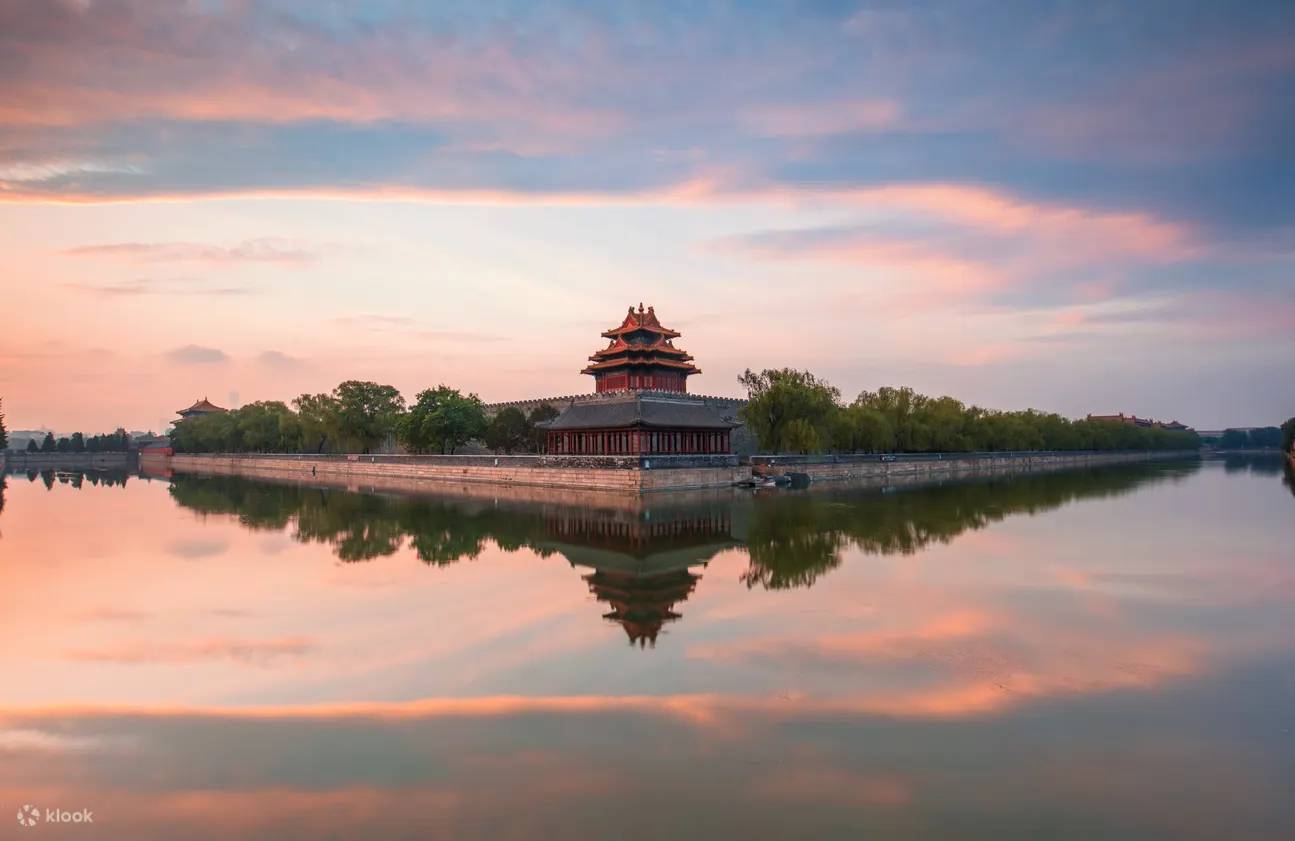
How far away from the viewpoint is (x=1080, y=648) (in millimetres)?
10688

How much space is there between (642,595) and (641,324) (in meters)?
38.1

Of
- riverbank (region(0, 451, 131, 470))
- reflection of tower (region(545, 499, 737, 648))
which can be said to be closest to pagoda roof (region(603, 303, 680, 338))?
reflection of tower (region(545, 499, 737, 648))

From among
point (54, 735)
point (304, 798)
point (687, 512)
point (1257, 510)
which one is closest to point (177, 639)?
point (54, 735)


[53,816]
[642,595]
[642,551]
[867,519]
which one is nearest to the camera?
[53,816]

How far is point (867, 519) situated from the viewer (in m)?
26.5

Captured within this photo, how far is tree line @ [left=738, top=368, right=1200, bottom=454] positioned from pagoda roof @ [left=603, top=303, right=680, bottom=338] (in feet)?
21.7

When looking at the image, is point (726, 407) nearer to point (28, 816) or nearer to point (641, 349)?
point (641, 349)

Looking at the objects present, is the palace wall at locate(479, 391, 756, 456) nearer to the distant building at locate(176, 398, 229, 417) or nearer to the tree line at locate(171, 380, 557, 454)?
the tree line at locate(171, 380, 557, 454)

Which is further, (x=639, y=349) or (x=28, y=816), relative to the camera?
(x=639, y=349)

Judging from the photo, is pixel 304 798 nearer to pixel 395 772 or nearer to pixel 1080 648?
pixel 395 772

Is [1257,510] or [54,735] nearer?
[54,735]

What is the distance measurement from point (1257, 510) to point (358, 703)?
1400 inches

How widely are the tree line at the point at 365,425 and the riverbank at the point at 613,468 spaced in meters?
2.68

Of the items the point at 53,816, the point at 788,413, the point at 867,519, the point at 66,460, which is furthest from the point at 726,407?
the point at 66,460
